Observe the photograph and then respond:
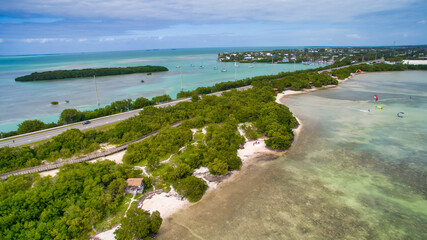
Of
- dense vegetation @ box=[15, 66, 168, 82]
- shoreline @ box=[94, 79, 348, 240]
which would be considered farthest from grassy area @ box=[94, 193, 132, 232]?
dense vegetation @ box=[15, 66, 168, 82]

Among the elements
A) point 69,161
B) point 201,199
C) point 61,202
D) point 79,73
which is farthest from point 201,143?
point 79,73

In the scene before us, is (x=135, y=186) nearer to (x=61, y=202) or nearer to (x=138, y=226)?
(x=138, y=226)

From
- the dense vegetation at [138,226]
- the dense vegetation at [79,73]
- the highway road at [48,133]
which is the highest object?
the dense vegetation at [79,73]

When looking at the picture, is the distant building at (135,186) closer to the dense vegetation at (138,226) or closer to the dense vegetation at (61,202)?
the dense vegetation at (61,202)

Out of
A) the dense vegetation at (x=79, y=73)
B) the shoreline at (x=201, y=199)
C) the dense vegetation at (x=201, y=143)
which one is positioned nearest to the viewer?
the shoreline at (x=201, y=199)

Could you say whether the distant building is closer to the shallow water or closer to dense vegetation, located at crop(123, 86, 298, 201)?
dense vegetation, located at crop(123, 86, 298, 201)

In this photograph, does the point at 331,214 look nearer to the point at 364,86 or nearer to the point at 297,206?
the point at 297,206

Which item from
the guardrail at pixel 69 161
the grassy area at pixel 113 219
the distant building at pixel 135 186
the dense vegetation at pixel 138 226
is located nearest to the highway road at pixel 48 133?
the guardrail at pixel 69 161
